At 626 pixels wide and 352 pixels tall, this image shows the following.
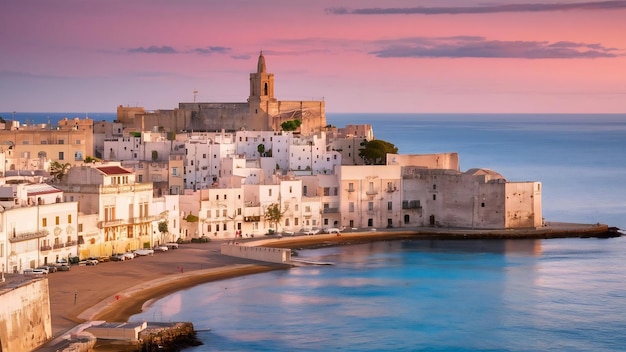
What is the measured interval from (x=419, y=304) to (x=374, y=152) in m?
24.4

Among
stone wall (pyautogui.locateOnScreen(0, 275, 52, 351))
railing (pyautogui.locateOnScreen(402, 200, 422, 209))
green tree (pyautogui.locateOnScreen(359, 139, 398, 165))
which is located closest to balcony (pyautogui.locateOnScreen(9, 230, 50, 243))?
stone wall (pyautogui.locateOnScreen(0, 275, 52, 351))

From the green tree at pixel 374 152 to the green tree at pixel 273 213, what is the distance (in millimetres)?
11631

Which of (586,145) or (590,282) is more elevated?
(586,145)

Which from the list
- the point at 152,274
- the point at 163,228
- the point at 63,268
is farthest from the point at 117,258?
the point at 163,228

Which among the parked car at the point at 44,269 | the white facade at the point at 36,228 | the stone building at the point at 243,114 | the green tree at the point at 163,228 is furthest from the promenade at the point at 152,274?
the stone building at the point at 243,114

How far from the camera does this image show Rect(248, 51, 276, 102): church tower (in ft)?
244

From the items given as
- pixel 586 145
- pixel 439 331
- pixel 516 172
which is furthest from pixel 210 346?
pixel 586 145

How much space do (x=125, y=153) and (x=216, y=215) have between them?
11.0 metres

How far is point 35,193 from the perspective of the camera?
43750 millimetres

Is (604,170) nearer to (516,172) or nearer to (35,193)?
(516,172)

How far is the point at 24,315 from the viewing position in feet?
100

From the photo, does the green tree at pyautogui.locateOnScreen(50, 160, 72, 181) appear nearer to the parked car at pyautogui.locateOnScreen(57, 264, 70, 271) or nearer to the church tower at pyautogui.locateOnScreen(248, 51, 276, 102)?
the parked car at pyautogui.locateOnScreen(57, 264, 70, 271)

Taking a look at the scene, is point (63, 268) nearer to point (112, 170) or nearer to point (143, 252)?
point (143, 252)

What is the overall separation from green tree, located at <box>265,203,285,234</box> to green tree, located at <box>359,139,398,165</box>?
38.2 feet
